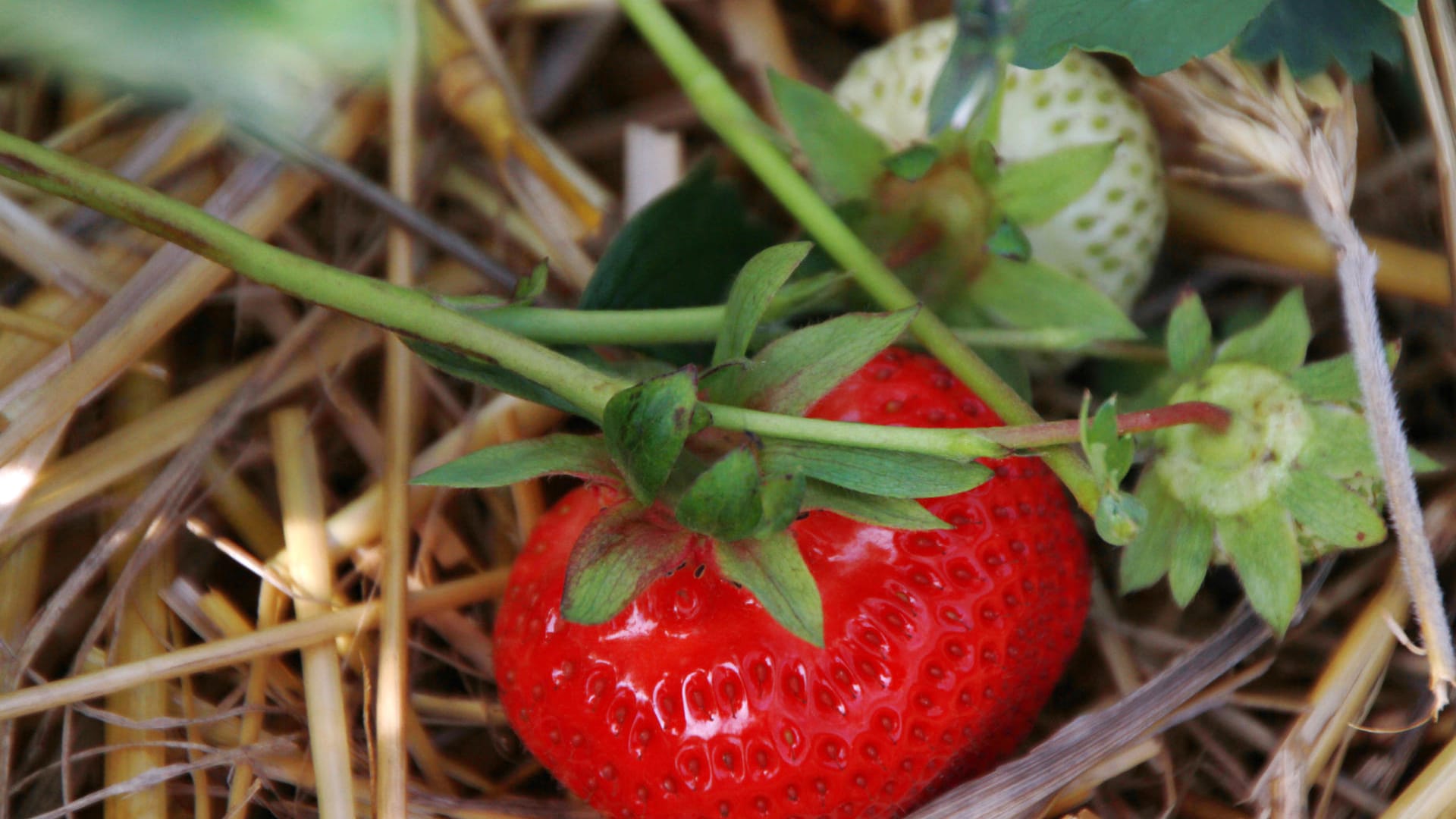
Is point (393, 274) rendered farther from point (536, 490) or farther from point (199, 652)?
point (199, 652)

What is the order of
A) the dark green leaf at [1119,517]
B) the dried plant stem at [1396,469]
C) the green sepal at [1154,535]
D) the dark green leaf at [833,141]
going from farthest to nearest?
the dark green leaf at [833,141], the green sepal at [1154,535], the dried plant stem at [1396,469], the dark green leaf at [1119,517]

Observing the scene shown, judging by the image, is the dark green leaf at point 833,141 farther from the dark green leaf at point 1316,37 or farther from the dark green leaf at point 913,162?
the dark green leaf at point 1316,37

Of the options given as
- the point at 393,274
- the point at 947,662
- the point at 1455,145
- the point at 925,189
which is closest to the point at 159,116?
the point at 393,274

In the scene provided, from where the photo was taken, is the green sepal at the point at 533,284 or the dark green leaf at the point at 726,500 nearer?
the dark green leaf at the point at 726,500

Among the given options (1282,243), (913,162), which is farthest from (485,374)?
(1282,243)

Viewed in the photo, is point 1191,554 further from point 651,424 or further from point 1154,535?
point 651,424

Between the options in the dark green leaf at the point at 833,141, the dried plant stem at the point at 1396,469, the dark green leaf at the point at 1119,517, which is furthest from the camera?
the dark green leaf at the point at 833,141

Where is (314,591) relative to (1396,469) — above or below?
above

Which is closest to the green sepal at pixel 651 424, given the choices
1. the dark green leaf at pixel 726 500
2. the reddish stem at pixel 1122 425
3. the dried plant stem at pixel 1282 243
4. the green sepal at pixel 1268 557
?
the dark green leaf at pixel 726 500
